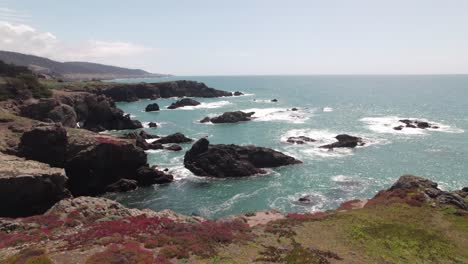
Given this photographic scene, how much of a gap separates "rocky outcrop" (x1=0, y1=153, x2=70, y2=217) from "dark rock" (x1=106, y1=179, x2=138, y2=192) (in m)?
13.9

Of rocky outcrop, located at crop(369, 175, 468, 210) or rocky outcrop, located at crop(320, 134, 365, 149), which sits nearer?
rocky outcrop, located at crop(369, 175, 468, 210)

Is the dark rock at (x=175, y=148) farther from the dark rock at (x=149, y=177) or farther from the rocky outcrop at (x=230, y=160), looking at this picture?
the dark rock at (x=149, y=177)

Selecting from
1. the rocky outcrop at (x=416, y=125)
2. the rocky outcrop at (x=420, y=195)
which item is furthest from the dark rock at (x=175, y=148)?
the rocky outcrop at (x=416, y=125)

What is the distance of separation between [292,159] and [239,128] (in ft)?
138

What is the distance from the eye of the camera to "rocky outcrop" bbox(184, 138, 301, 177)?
66.8 metres

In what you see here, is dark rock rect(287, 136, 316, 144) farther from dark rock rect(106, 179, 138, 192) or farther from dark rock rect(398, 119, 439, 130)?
dark rock rect(106, 179, 138, 192)

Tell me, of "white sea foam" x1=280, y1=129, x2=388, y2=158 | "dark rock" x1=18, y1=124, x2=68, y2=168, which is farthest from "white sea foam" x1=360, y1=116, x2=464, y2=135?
"dark rock" x1=18, y1=124, x2=68, y2=168

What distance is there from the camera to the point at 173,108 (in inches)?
6452

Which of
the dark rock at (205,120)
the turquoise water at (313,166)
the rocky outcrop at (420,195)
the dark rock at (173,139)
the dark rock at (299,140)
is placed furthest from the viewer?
the dark rock at (205,120)

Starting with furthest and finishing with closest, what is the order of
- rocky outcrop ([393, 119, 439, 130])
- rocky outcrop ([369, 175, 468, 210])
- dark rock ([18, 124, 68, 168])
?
rocky outcrop ([393, 119, 439, 130]), dark rock ([18, 124, 68, 168]), rocky outcrop ([369, 175, 468, 210])

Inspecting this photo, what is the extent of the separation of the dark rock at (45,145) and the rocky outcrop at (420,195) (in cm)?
4799

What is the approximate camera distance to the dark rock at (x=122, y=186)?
58875 millimetres

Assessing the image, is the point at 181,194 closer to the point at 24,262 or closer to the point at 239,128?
the point at 24,262

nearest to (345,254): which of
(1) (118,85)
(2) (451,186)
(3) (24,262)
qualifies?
(3) (24,262)
